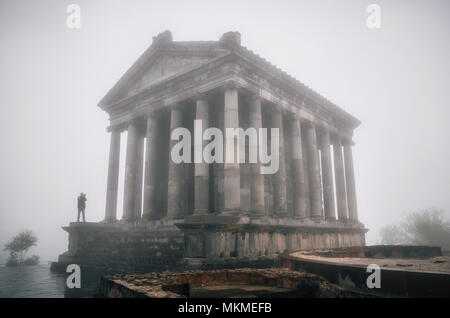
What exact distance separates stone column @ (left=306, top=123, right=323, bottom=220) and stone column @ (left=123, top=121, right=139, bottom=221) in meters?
12.0

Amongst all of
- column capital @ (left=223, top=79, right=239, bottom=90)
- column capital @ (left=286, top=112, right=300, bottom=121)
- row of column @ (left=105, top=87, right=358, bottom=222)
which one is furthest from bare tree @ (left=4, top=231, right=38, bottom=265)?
column capital @ (left=286, top=112, right=300, bottom=121)

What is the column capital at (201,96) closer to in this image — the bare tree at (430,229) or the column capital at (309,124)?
the column capital at (309,124)

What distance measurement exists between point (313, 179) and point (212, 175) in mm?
7161

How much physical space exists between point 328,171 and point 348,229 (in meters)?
4.45

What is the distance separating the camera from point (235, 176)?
15.3 m

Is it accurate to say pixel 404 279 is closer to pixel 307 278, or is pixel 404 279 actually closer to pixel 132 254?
pixel 307 278

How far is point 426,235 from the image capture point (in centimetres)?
5184

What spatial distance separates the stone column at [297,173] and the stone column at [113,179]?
12.2 meters

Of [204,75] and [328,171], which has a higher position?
[204,75]

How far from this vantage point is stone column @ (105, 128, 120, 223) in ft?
71.8

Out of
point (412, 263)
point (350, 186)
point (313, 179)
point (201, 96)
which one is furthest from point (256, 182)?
point (350, 186)

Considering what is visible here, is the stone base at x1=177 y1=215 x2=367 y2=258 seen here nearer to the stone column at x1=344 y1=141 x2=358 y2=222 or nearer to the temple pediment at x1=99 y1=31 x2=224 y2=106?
the stone column at x1=344 y1=141 x2=358 y2=222

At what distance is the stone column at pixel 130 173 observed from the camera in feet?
68.1
